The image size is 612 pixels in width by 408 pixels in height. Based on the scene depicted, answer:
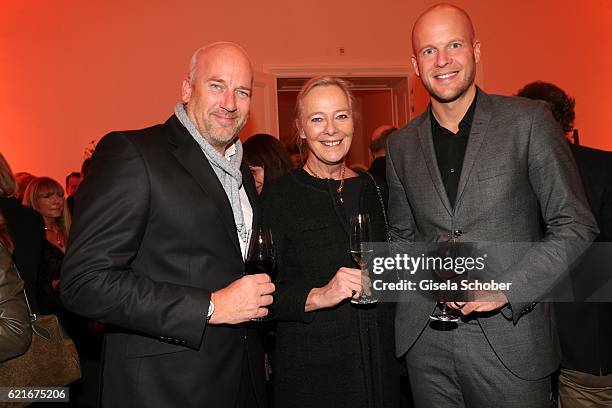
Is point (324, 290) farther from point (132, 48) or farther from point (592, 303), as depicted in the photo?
point (132, 48)

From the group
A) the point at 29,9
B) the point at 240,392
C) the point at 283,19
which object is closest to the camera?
the point at 240,392

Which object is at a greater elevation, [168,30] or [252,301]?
[168,30]

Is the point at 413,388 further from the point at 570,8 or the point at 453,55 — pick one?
the point at 570,8

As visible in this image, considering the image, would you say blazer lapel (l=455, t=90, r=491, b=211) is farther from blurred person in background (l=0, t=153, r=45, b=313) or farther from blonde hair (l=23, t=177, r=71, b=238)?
blonde hair (l=23, t=177, r=71, b=238)

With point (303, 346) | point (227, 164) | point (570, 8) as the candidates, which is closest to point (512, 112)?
point (227, 164)

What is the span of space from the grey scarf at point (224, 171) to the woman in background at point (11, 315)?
2.76ft

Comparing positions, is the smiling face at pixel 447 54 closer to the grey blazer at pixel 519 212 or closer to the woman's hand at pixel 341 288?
the grey blazer at pixel 519 212

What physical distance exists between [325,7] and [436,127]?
613 centimetres

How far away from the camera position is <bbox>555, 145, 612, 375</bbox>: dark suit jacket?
2.94 m

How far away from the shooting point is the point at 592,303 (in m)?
3.02

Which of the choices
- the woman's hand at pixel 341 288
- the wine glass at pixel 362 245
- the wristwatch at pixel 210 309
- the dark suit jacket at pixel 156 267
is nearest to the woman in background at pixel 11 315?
the dark suit jacket at pixel 156 267

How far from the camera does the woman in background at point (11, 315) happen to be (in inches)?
83.2

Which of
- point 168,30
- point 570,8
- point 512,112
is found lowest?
point 512,112

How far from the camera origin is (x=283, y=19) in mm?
7996
